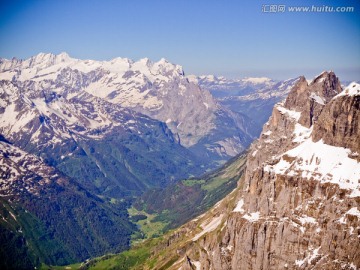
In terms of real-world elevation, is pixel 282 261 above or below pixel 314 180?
below

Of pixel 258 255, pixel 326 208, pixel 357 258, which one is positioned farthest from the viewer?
pixel 258 255

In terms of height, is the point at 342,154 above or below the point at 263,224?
above

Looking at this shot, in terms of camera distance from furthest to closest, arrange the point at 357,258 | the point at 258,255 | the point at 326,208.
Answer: the point at 258,255
the point at 326,208
the point at 357,258

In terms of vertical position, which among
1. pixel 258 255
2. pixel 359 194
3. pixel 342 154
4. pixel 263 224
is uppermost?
pixel 342 154

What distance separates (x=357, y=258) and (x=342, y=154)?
4847 centimetres

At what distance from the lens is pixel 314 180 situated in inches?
7638

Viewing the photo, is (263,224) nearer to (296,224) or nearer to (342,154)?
(296,224)

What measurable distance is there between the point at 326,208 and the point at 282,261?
2855cm

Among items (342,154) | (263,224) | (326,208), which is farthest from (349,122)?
(263,224)

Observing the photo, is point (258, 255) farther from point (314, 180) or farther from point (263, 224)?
point (314, 180)

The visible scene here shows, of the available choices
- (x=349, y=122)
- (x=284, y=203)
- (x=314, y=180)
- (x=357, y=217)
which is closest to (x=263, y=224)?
(x=284, y=203)

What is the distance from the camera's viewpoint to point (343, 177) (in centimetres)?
18688

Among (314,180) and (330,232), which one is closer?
(330,232)

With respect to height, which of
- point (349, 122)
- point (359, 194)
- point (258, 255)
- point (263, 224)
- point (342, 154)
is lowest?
point (258, 255)
